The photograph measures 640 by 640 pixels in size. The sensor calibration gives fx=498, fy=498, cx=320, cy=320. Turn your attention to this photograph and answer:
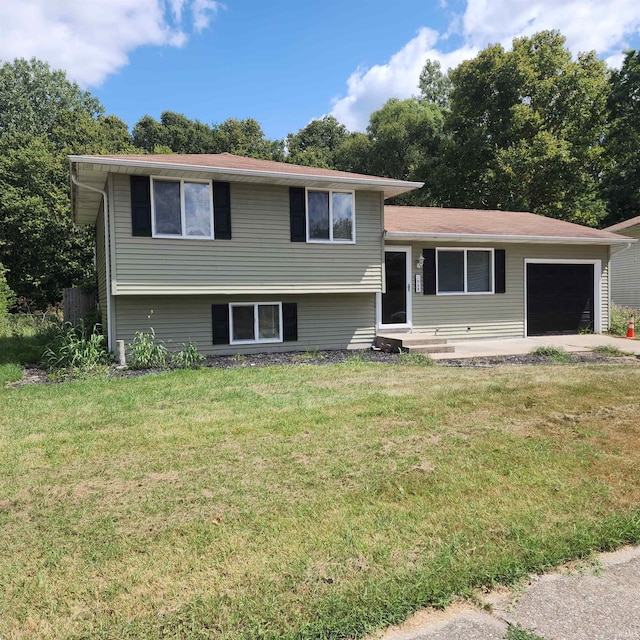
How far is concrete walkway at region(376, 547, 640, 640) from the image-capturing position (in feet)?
6.93

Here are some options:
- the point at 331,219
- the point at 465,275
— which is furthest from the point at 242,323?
the point at 465,275

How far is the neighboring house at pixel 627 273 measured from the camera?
19500mm

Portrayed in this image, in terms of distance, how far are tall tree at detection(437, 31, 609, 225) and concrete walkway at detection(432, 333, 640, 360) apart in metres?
13.0

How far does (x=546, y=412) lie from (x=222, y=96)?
17.7 m

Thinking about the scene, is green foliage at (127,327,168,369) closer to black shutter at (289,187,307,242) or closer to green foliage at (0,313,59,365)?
green foliage at (0,313,59,365)

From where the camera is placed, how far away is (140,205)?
9312 mm

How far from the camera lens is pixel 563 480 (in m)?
3.62

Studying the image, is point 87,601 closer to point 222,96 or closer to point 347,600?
point 347,600

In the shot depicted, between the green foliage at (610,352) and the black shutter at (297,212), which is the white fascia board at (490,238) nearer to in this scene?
the black shutter at (297,212)

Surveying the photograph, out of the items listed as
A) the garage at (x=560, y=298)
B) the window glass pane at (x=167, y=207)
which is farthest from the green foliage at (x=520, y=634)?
the garage at (x=560, y=298)

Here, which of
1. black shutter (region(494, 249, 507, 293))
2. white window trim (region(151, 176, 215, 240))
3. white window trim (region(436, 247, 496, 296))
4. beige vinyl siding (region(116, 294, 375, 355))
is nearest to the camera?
white window trim (region(151, 176, 215, 240))

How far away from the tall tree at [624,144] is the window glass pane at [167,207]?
24.6 metres

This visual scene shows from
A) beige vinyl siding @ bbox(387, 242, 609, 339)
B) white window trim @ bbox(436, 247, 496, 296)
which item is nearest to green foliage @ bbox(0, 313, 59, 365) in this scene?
beige vinyl siding @ bbox(387, 242, 609, 339)

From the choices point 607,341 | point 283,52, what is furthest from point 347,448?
point 283,52
